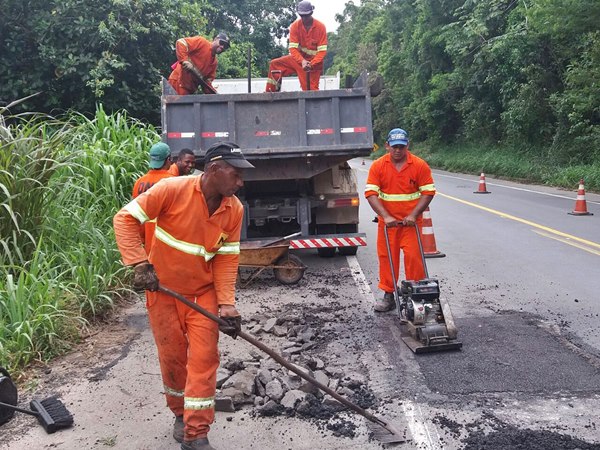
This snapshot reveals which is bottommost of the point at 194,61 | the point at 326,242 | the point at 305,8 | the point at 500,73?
the point at 326,242

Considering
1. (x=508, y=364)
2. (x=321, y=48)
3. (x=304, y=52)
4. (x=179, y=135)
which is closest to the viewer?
(x=508, y=364)

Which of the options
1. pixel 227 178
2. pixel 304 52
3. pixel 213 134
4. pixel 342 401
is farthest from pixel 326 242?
pixel 227 178

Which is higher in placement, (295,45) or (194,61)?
(295,45)

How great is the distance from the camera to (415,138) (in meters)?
47.7

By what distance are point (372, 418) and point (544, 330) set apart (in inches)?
102

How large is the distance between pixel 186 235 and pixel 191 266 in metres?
0.18

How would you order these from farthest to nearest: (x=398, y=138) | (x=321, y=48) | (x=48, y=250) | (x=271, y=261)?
(x=321, y=48), (x=271, y=261), (x=48, y=250), (x=398, y=138)

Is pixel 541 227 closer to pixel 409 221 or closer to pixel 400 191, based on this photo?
pixel 400 191

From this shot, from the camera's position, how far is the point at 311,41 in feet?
31.6

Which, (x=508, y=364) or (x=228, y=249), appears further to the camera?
(x=508, y=364)

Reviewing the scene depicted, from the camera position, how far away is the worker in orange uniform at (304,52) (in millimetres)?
9523

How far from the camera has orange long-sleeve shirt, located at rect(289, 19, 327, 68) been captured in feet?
31.3

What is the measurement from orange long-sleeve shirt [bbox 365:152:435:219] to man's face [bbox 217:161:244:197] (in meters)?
2.99

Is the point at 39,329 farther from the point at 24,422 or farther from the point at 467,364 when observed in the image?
the point at 467,364
